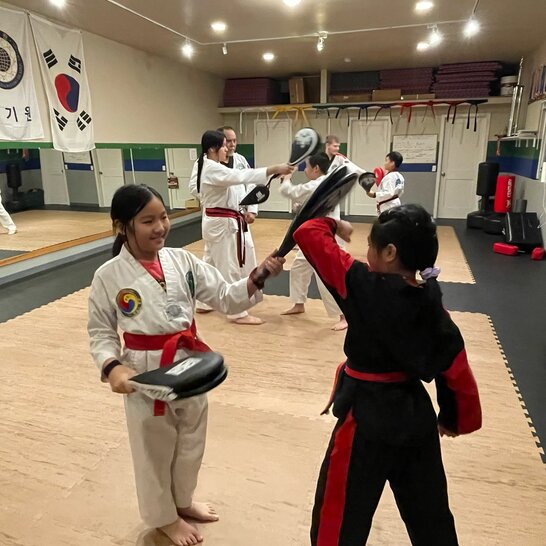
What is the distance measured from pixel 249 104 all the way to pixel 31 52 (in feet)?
16.5

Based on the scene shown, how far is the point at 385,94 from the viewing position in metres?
8.46

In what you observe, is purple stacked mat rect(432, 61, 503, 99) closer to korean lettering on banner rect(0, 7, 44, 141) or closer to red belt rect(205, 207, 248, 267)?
red belt rect(205, 207, 248, 267)

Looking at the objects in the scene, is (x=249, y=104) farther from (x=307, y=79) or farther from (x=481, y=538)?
(x=481, y=538)

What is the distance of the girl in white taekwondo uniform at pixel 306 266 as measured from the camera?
11.0ft

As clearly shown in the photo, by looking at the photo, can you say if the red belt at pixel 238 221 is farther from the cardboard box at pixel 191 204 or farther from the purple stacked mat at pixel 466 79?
the purple stacked mat at pixel 466 79

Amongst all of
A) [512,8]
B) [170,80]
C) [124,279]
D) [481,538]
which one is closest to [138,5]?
[170,80]

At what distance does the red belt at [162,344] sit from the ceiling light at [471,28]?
561 centimetres

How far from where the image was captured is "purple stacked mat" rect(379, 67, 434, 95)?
27.3ft

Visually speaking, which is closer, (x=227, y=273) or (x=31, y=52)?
(x=227, y=273)

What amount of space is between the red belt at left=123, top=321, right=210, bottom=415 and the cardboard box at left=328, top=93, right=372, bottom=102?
27.2 feet

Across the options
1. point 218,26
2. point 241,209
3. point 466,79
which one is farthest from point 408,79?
point 241,209

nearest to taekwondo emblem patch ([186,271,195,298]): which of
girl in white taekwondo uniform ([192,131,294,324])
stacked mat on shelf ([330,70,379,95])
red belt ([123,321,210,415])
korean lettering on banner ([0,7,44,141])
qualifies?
red belt ([123,321,210,415])

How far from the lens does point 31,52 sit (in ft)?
15.8

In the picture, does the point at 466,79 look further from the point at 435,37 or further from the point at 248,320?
the point at 248,320
